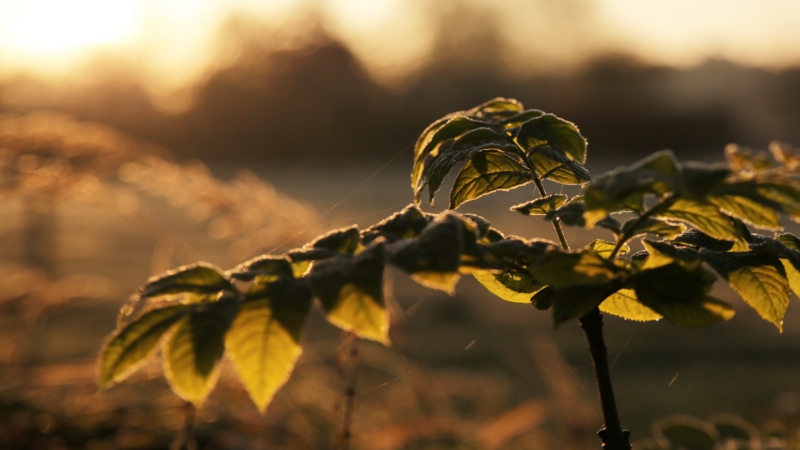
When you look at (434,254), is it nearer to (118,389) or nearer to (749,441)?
(749,441)

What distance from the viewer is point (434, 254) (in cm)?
80

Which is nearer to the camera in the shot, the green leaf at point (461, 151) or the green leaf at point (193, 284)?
the green leaf at point (193, 284)

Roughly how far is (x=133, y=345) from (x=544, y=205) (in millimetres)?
558

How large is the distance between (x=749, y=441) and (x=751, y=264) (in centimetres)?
60

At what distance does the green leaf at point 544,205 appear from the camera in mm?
1056

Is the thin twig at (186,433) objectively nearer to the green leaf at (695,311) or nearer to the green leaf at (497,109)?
the green leaf at (497,109)

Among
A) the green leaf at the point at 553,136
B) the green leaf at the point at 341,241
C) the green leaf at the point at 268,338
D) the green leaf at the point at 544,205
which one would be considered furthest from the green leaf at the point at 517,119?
the green leaf at the point at 268,338

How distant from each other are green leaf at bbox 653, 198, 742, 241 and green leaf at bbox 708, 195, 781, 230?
6 cm

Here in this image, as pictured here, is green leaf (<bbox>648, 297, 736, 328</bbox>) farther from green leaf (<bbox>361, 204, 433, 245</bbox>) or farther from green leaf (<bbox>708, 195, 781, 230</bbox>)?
green leaf (<bbox>361, 204, 433, 245</bbox>)

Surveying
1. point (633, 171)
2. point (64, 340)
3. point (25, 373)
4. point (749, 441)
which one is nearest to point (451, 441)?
point (25, 373)

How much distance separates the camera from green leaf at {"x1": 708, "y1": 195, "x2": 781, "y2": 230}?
0.88 meters

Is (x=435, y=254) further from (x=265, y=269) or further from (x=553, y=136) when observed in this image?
(x=553, y=136)

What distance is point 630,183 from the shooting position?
2.71 ft

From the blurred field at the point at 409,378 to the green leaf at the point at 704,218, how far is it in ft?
1.43
